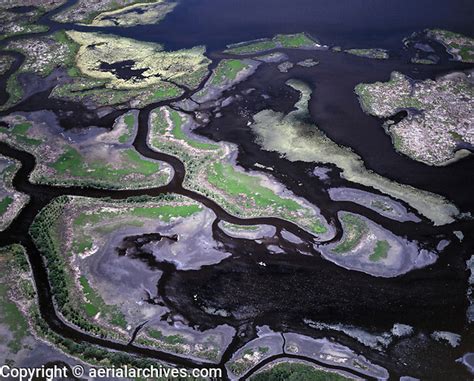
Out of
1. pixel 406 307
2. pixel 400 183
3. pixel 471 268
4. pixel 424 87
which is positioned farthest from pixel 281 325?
pixel 424 87

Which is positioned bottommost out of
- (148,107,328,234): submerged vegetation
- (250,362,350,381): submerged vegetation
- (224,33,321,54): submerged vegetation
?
(250,362,350,381): submerged vegetation

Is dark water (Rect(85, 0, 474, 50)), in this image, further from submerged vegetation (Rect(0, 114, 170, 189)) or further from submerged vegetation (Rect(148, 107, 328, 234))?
submerged vegetation (Rect(0, 114, 170, 189))

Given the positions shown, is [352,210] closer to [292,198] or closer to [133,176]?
[292,198]

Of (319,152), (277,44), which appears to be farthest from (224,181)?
(277,44)

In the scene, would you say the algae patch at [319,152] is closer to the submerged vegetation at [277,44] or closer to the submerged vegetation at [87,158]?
the submerged vegetation at [277,44]

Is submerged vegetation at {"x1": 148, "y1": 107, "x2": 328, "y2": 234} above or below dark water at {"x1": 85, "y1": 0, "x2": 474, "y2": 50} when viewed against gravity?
below

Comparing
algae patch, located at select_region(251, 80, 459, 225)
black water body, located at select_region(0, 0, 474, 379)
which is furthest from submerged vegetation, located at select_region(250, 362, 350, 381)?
algae patch, located at select_region(251, 80, 459, 225)

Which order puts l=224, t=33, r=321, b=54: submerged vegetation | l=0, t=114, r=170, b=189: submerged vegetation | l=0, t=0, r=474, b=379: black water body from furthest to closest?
l=224, t=33, r=321, b=54: submerged vegetation → l=0, t=114, r=170, b=189: submerged vegetation → l=0, t=0, r=474, b=379: black water body

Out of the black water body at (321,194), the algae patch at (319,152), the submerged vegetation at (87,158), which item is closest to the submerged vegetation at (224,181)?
the black water body at (321,194)

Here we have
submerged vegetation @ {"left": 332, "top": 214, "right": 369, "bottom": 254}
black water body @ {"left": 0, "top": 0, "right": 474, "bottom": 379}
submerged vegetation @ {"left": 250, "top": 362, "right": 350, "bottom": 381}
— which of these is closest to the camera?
submerged vegetation @ {"left": 250, "top": 362, "right": 350, "bottom": 381}

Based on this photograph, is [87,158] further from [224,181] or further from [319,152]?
[319,152]
